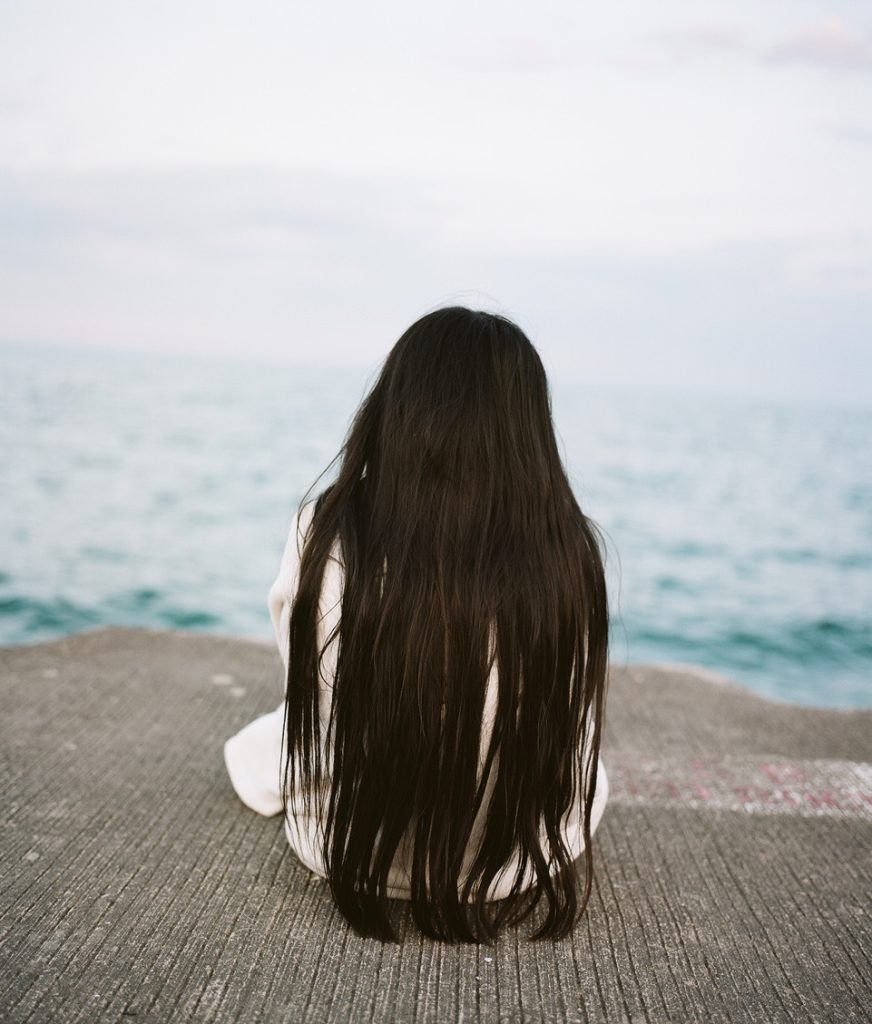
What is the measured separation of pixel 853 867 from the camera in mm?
2199

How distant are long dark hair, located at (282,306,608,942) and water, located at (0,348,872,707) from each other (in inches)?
10.0

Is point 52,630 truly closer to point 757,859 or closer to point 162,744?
point 162,744

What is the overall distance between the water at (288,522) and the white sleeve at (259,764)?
0.94 meters

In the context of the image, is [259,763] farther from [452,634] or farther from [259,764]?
[452,634]

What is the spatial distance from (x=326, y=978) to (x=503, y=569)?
2.68ft

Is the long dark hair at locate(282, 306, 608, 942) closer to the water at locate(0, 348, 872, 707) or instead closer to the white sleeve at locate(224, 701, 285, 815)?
the water at locate(0, 348, 872, 707)

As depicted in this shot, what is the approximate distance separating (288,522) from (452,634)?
5305 mm

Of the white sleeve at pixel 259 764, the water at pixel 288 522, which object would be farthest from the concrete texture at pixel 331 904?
the water at pixel 288 522

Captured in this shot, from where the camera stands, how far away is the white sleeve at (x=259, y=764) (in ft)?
7.33

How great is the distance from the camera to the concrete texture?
5.30ft

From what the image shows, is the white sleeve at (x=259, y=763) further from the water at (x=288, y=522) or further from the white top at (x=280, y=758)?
the water at (x=288, y=522)

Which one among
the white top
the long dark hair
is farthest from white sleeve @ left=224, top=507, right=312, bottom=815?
the long dark hair

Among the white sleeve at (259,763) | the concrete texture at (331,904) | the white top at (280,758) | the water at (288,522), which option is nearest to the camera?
the concrete texture at (331,904)

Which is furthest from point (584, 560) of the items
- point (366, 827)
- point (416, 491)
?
point (366, 827)
